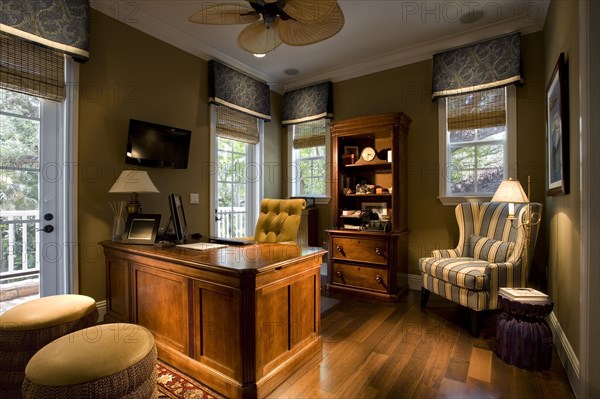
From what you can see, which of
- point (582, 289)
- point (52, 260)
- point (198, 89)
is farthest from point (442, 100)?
point (52, 260)

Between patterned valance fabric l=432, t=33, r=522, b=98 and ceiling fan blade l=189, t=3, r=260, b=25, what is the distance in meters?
2.39

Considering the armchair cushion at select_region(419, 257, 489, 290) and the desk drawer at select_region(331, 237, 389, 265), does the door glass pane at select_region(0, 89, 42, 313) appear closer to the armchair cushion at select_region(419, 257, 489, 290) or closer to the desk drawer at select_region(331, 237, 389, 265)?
the desk drawer at select_region(331, 237, 389, 265)

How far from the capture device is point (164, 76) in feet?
10.9

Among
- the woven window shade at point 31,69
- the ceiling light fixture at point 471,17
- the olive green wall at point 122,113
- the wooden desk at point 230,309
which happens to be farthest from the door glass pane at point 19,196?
the ceiling light fixture at point 471,17

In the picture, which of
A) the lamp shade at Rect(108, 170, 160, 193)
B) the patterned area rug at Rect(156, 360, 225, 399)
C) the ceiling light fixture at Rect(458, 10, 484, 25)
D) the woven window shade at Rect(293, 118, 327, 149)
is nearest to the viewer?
the patterned area rug at Rect(156, 360, 225, 399)

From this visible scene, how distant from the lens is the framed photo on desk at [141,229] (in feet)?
8.08

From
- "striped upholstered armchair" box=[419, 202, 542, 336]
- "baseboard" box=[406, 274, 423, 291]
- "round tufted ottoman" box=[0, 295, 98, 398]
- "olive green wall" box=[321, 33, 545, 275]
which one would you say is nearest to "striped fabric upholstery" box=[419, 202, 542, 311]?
"striped upholstered armchair" box=[419, 202, 542, 336]

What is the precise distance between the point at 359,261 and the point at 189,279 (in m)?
2.21

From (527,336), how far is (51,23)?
4242mm

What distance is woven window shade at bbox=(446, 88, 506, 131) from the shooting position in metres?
3.28

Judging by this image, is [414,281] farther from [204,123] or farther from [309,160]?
[204,123]

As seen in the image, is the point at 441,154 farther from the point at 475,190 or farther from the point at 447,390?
the point at 447,390

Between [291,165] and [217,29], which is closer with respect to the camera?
[217,29]

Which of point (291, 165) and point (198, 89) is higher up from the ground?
point (198, 89)
